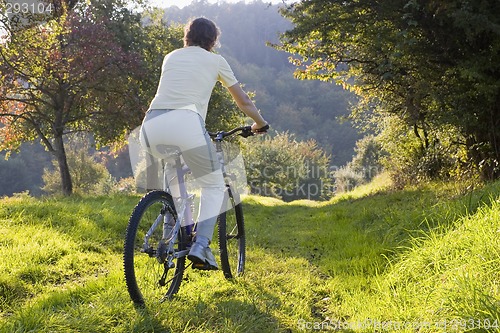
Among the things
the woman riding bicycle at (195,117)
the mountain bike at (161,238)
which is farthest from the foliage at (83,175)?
the woman riding bicycle at (195,117)

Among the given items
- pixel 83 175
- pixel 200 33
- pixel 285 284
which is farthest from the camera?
pixel 83 175

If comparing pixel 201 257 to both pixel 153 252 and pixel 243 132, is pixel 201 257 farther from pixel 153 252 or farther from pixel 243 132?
pixel 243 132

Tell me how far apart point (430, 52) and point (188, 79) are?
6443 mm

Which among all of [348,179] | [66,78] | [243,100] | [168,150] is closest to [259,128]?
[243,100]

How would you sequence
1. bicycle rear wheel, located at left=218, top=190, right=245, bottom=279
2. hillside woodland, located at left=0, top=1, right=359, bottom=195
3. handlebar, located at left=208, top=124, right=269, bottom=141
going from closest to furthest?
1. handlebar, located at left=208, top=124, right=269, bottom=141
2. bicycle rear wheel, located at left=218, top=190, right=245, bottom=279
3. hillside woodland, located at left=0, top=1, right=359, bottom=195

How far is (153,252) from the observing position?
2.97m

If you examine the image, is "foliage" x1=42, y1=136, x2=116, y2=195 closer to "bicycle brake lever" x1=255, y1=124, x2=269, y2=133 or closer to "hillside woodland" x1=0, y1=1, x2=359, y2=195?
"hillside woodland" x1=0, y1=1, x2=359, y2=195

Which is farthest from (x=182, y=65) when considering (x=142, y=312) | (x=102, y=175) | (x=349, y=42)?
(x=102, y=175)

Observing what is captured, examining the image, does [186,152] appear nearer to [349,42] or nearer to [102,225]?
[102,225]

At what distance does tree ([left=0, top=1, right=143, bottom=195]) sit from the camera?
1071cm

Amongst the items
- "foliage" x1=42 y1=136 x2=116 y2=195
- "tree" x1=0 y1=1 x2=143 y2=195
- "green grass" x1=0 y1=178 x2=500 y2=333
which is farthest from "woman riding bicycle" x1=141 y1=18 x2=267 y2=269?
"foliage" x1=42 y1=136 x2=116 y2=195

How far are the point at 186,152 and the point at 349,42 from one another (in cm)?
774

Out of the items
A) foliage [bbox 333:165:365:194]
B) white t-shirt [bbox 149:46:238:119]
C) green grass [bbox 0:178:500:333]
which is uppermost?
white t-shirt [bbox 149:46:238:119]

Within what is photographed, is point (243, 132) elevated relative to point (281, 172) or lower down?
elevated
